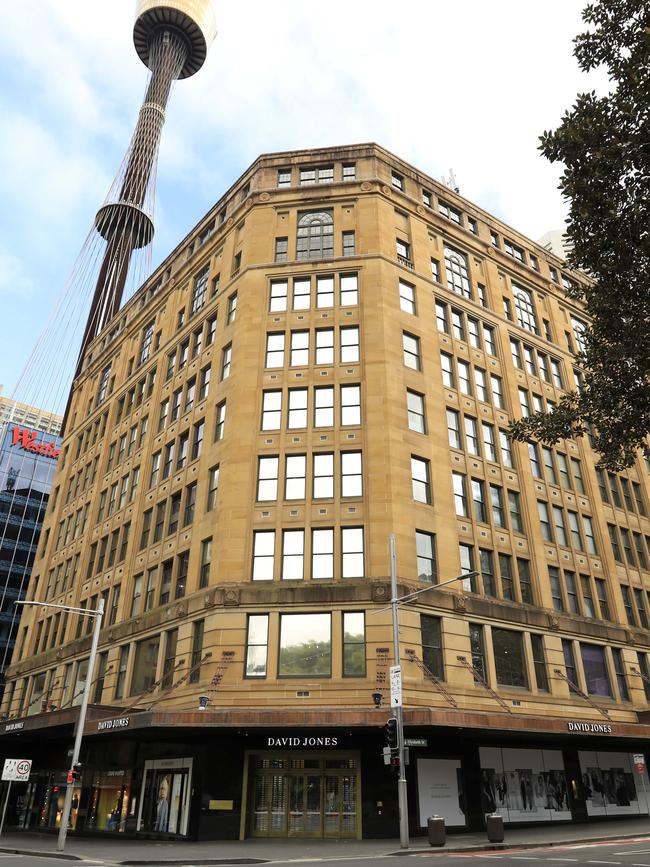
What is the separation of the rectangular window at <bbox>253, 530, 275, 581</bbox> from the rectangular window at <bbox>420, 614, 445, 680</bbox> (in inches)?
277

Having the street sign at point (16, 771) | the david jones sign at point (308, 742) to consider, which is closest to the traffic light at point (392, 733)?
the david jones sign at point (308, 742)

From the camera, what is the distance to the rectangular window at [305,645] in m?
28.1

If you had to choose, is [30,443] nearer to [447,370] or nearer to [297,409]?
[297,409]

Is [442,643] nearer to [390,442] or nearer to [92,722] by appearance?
[390,442]

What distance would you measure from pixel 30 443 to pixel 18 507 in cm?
971

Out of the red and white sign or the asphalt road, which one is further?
the red and white sign

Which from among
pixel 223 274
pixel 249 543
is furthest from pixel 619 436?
pixel 223 274

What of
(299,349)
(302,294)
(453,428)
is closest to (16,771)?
(299,349)

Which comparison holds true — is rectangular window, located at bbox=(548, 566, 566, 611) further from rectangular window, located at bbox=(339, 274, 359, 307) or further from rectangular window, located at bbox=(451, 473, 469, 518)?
rectangular window, located at bbox=(339, 274, 359, 307)

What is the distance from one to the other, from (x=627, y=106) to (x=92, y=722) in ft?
98.4

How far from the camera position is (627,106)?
1568 cm

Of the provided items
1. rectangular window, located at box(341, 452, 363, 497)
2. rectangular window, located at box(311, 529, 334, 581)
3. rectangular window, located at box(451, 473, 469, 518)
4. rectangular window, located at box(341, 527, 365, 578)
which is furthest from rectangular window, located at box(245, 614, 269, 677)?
rectangular window, located at box(451, 473, 469, 518)

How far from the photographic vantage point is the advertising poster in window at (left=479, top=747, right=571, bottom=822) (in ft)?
97.8

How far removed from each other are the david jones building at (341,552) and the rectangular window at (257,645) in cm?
9
